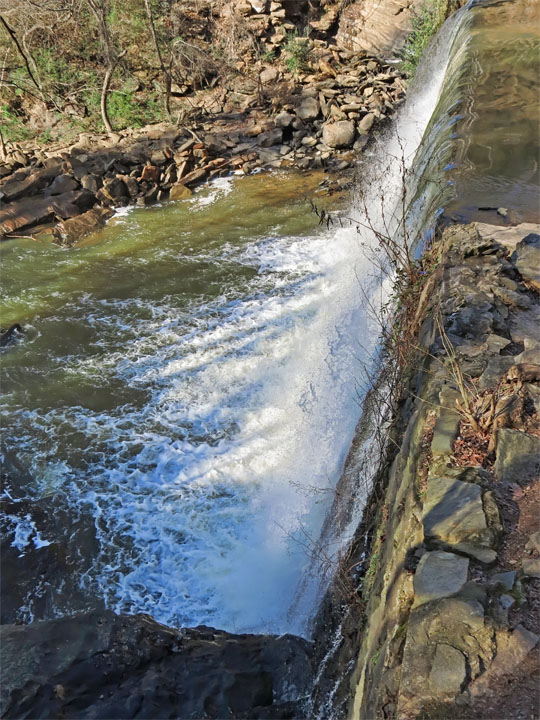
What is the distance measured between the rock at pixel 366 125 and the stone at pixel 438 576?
38.2 ft

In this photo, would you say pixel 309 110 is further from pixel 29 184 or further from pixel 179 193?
pixel 29 184

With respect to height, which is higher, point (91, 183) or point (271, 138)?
point (91, 183)

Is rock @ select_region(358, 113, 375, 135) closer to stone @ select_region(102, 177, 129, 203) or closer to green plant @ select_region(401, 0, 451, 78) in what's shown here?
green plant @ select_region(401, 0, 451, 78)

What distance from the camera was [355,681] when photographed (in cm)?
277

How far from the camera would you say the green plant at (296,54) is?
49.0 feet

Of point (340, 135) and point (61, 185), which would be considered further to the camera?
point (340, 135)

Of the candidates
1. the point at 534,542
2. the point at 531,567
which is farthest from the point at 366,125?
the point at 531,567

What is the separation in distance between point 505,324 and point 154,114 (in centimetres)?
1287

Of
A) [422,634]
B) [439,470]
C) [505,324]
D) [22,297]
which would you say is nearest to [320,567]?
[439,470]

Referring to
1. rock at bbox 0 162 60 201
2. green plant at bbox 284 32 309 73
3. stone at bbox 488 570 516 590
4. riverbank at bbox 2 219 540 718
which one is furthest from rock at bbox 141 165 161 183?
stone at bbox 488 570 516 590

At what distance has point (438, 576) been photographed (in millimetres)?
2283

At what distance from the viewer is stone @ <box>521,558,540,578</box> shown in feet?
7.32

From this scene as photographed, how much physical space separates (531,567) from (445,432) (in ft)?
2.83

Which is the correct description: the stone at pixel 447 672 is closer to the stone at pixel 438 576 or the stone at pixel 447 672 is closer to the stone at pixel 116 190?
the stone at pixel 438 576
